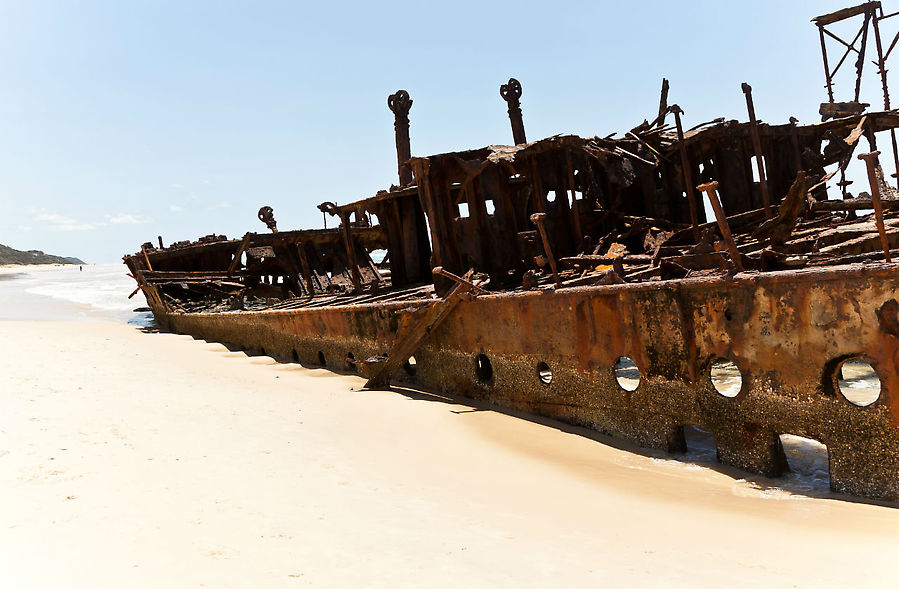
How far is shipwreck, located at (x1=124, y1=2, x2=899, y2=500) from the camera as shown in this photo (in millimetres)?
4219

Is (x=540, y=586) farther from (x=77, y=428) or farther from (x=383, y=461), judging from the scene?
(x=77, y=428)

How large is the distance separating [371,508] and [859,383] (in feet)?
25.0

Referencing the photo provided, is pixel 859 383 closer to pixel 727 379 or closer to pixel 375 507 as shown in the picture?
pixel 727 379

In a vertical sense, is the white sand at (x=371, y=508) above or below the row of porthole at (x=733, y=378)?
above

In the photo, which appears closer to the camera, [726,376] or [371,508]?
[371,508]

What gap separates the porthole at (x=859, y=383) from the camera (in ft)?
25.6

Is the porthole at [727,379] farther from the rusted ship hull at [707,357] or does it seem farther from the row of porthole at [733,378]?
the rusted ship hull at [707,357]

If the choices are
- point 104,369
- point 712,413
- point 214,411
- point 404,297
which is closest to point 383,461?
point 214,411

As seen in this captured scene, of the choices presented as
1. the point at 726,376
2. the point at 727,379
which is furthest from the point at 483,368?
the point at 726,376

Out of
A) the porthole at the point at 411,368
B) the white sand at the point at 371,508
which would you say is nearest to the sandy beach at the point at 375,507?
the white sand at the point at 371,508

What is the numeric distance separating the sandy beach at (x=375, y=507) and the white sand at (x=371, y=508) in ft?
0.05

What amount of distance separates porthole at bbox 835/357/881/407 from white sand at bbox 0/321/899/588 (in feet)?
13.1

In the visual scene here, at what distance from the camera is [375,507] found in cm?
393

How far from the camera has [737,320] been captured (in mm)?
4664
